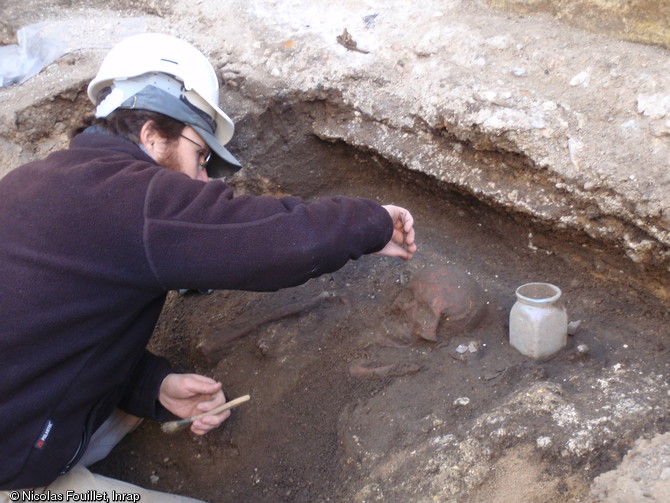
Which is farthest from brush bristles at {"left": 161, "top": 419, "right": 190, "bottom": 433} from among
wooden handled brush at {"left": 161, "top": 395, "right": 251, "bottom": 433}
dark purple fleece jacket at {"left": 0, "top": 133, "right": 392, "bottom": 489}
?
dark purple fleece jacket at {"left": 0, "top": 133, "right": 392, "bottom": 489}

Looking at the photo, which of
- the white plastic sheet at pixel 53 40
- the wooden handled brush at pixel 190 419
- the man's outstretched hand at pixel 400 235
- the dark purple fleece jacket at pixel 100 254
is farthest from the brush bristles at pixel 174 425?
the white plastic sheet at pixel 53 40

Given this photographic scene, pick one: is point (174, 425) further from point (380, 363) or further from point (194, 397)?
point (380, 363)

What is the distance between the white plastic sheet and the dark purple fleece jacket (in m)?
1.74

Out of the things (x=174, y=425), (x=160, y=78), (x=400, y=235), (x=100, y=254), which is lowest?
(x=174, y=425)

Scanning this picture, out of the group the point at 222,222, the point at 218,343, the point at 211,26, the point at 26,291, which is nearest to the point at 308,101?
the point at 211,26

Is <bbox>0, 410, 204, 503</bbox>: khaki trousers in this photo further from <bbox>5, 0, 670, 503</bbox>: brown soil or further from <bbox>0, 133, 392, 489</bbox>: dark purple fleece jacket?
<bbox>5, 0, 670, 503</bbox>: brown soil

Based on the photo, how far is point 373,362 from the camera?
247 cm

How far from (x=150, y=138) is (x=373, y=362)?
1152mm

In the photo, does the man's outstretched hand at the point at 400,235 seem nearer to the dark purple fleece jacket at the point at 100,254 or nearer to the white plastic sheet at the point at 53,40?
the dark purple fleece jacket at the point at 100,254

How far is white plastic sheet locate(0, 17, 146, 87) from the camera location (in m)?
3.35

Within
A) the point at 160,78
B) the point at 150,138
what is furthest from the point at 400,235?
the point at 160,78

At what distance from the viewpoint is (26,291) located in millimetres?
1736

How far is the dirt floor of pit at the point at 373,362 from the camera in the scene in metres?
2.20

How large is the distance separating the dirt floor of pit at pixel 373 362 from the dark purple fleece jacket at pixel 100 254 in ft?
2.24
